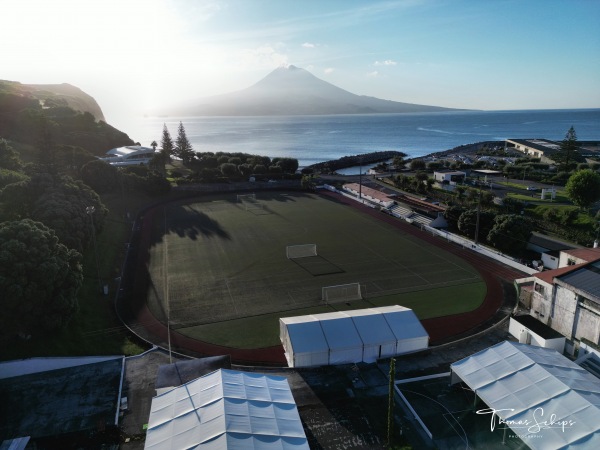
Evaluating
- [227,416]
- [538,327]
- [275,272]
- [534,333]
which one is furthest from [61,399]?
[538,327]

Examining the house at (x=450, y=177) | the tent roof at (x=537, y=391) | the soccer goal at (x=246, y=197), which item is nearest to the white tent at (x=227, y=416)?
the tent roof at (x=537, y=391)

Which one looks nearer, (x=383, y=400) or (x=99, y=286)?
(x=383, y=400)

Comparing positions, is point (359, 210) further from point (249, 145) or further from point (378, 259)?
point (249, 145)

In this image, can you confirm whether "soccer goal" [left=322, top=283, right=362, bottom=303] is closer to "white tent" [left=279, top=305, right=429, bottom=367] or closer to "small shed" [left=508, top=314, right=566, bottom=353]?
"white tent" [left=279, top=305, right=429, bottom=367]

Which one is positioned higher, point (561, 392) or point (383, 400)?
point (561, 392)

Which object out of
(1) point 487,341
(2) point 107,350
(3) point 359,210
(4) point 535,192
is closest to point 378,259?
(1) point 487,341
